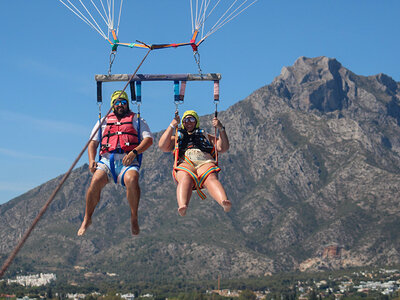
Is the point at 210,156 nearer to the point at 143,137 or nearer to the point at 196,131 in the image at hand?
the point at 196,131

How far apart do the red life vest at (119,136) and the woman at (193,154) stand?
113cm

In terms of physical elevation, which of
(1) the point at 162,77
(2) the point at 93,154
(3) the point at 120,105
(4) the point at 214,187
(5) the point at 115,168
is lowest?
(4) the point at 214,187

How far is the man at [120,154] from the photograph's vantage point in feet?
73.3

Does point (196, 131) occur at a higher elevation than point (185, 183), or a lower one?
higher

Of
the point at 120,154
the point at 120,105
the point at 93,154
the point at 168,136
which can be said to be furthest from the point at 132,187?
the point at 120,105

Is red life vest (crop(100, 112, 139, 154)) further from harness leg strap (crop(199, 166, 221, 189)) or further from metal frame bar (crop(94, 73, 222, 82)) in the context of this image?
harness leg strap (crop(199, 166, 221, 189))

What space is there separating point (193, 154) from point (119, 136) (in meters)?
2.77

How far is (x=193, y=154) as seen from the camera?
2473cm

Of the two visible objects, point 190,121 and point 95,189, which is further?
point 190,121

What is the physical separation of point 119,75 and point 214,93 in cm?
285

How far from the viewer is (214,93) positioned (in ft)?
75.6

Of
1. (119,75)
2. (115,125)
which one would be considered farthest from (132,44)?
(115,125)

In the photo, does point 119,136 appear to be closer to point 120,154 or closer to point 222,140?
point 120,154

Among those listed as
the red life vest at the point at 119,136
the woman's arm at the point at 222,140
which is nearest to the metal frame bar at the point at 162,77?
the red life vest at the point at 119,136
